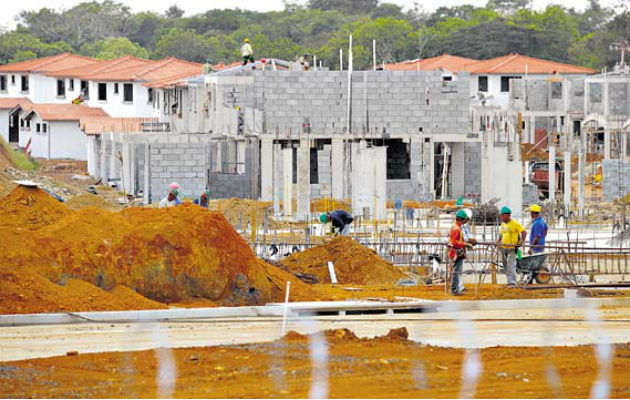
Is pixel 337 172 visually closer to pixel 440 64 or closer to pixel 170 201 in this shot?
pixel 170 201

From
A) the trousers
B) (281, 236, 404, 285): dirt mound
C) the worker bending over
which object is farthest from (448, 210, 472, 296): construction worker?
(281, 236, 404, 285): dirt mound

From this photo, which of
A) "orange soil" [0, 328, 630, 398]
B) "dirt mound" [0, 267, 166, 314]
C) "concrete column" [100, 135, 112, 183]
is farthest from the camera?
"concrete column" [100, 135, 112, 183]

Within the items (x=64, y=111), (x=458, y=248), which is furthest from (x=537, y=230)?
(x=64, y=111)

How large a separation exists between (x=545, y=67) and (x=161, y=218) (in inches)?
2187

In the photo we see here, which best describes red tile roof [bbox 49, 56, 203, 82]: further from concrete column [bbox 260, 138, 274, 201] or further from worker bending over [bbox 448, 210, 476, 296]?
worker bending over [bbox 448, 210, 476, 296]

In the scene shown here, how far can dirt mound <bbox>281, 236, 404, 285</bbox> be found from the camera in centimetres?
2145

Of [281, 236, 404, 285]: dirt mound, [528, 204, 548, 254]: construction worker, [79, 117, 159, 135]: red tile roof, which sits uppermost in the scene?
[79, 117, 159, 135]: red tile roof

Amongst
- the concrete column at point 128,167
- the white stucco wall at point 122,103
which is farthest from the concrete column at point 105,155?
the white stucco wall at point 122,103

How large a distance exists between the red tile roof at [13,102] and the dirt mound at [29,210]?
1870 inches

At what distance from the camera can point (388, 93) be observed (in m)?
41.2

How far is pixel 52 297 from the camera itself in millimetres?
16906

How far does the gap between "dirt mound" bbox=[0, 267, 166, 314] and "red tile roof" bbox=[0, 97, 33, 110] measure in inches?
1978

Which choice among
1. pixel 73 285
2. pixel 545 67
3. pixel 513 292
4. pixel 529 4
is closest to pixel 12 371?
pixel 73 285

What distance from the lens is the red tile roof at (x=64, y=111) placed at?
6209 cm
